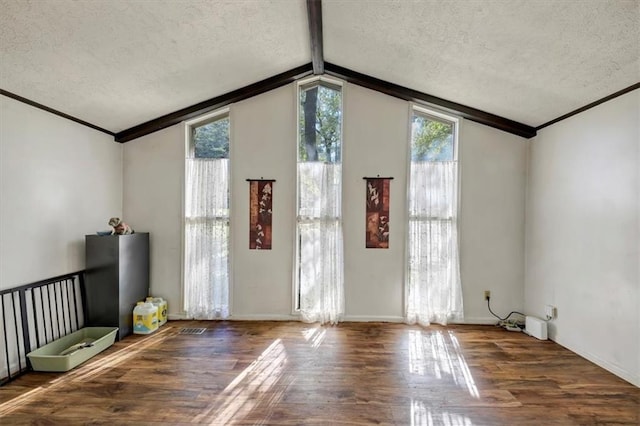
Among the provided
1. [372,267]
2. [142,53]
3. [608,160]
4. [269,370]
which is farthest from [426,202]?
[142,53]

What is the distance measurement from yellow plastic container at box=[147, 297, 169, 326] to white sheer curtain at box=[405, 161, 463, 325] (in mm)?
3223

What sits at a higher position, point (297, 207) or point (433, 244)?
point (297, 207)

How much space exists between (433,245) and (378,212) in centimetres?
85

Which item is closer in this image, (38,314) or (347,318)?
(38,314)

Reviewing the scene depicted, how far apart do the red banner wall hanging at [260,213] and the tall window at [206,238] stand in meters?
0.34

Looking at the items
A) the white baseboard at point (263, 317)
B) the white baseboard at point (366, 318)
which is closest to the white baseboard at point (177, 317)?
the white baseboard at point (263, 317)

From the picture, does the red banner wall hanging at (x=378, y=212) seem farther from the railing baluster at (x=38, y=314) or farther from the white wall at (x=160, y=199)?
the railing baluster at (x=38, y=314)

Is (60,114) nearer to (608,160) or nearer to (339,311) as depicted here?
(339,311)

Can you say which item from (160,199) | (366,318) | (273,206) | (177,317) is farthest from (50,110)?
(366,318)

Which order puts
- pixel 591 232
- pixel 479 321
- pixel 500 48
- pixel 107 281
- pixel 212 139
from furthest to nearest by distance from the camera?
pixel 212 139 < pixel 479 321 < pixel 107 281 < pixel 591 232 < pixel 500 48

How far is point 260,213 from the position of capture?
3.86 meters

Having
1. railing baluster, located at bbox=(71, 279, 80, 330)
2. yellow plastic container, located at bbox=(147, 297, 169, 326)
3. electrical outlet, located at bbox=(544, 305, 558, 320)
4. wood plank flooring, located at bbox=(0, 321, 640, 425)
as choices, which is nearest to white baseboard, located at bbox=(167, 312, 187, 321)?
yellow plastic container, located at bbox=(147, 297, 169, 326)

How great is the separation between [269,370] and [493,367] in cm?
215

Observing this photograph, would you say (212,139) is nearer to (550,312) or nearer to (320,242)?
(320,242)
